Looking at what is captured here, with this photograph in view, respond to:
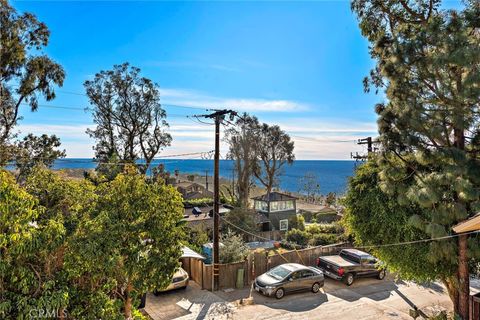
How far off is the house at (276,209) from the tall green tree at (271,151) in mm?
7653

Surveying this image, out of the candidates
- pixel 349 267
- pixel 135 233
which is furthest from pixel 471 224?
pixel 349 267

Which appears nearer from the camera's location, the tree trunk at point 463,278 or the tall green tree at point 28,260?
the tall green tree at point 28,260

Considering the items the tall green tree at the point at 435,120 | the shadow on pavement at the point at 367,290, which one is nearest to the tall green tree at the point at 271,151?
the shadow on pavement at the point at 367,290

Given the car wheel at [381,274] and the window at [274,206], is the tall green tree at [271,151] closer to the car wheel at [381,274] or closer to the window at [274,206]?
the window at [274,206]

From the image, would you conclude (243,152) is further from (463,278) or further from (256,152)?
(463,278)

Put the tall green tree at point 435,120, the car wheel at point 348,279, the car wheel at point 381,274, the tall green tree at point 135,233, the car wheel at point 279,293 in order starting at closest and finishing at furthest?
1. the tall green tree at point 135,233
2. the tall green tree at point 435,120
3. the car wheel at point 279,293
4. the car wheel at point 348,279
5. the car wheel at point 381,274

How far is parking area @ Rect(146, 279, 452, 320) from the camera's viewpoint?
12.0 m

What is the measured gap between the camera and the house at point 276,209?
27297mm

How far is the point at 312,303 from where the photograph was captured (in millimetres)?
13141

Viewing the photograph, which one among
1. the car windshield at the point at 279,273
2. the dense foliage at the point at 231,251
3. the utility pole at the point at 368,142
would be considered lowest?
the car windshield at the point at 279,273

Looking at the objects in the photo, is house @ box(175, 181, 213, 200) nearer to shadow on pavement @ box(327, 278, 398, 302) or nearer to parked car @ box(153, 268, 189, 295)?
parked car @ box(153, 268, 189, 295)

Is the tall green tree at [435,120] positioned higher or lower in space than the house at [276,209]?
higher

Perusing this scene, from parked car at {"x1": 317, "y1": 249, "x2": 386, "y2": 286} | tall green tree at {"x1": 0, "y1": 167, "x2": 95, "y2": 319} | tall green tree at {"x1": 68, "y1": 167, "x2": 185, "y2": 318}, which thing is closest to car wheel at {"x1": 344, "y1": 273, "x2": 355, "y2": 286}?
parked car at {"x1": 317, "y1": 249, "x2": 386, "y2": 286}

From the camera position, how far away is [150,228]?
7.54 metres
